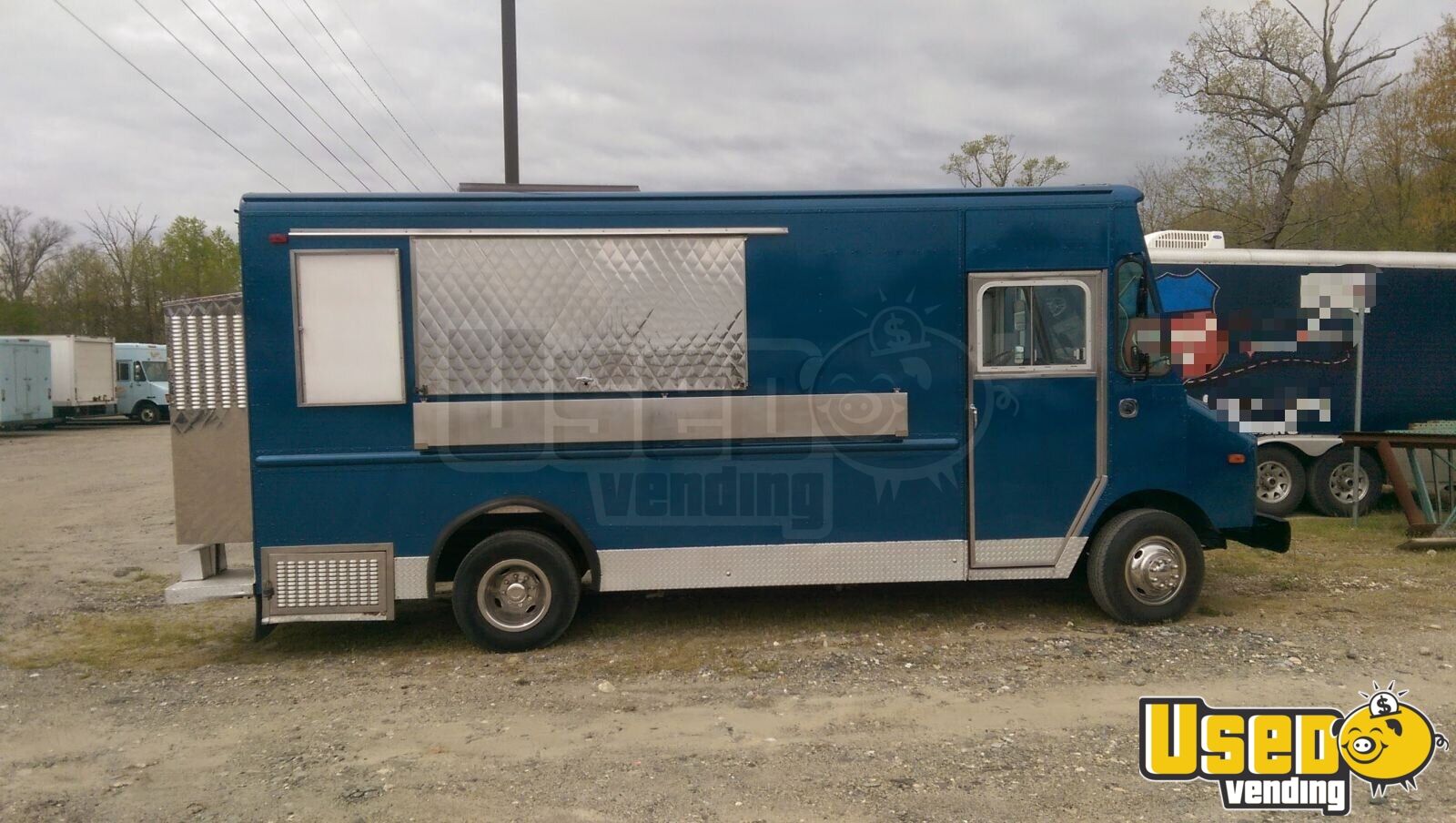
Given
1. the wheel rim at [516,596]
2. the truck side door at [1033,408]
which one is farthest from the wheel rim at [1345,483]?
the wheel rim at [516,596]

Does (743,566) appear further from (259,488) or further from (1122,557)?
(259,488)

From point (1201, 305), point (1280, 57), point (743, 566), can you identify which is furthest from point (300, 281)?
point (1280, 57)

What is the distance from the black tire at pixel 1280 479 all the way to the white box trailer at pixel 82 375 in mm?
32405

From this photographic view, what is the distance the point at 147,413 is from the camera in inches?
1246

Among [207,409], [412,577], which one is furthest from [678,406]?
[207,409]

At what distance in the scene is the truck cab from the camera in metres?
31.3

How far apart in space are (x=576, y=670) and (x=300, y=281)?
3.02 m

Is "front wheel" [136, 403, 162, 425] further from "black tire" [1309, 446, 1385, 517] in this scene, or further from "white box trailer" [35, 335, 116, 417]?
"black tire" [1309, 446, 1385, 517]

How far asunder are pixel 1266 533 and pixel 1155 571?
1109 millimetres

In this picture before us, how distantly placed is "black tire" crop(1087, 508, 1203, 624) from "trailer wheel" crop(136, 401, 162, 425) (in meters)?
34.5

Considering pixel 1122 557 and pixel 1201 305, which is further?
pixel 1201 305

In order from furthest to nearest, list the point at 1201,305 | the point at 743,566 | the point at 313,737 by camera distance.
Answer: the point at 1201,305 < the point at 743,566 < the point at 313,737

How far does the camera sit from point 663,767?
4.25m

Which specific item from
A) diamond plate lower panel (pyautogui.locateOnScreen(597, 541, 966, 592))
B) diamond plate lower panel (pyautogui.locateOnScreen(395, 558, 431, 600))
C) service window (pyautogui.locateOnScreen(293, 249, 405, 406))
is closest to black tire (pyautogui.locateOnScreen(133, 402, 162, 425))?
service window (pyautogui.locateOnScreen(293, 249, 405, 406))
